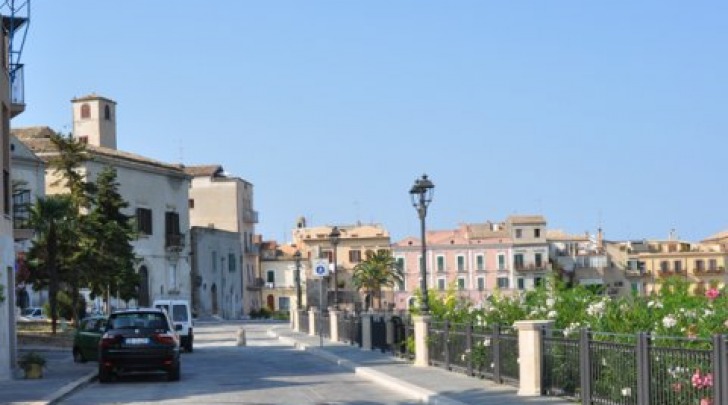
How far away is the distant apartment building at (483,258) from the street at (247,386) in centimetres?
10298

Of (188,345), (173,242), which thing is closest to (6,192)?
(188,345)

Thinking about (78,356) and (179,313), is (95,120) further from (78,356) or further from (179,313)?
(78,356)

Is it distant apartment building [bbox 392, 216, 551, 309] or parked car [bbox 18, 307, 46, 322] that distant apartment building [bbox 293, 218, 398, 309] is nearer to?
distant apartment building [bbox 392, 216, 551, 309]

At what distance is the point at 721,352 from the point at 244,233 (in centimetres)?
12163

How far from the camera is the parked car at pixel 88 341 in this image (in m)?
35.6

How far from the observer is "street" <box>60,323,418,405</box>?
2202cm

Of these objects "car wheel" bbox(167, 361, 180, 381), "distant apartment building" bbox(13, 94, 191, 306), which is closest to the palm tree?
"distant apartment building" bbox(13, 94, 191, 306)

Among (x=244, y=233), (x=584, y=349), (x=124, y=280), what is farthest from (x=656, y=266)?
(x=584, y=349)

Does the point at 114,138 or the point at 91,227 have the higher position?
the point at 114,138

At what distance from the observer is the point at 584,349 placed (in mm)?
17656

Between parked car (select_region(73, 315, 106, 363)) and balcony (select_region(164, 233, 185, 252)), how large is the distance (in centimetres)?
6341

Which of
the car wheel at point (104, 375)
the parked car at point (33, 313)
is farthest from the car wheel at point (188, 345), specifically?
the parked car at point (33, 313)

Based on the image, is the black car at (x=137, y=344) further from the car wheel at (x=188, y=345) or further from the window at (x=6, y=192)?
the car wheel at (x=188, y=345)

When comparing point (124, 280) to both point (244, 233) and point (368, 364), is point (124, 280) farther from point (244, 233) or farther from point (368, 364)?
point (244, 233)
